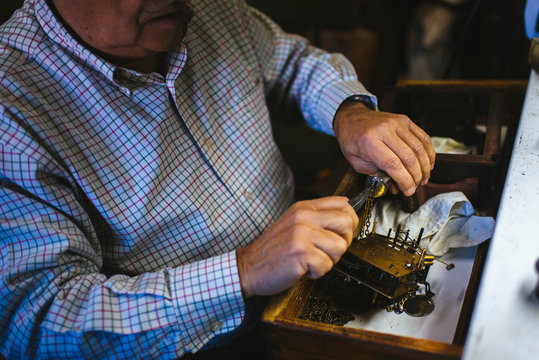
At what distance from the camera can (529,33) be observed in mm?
1313

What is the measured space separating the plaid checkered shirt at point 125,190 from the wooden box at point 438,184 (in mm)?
113

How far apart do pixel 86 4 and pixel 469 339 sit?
86 centimetres

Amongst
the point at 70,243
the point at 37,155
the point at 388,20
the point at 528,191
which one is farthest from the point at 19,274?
the point at 388,20

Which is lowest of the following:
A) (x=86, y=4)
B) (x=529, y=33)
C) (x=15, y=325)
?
(x=15, y=325)

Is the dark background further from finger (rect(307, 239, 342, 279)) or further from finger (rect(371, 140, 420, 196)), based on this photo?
finger (rect(307, 239, 342, 279))

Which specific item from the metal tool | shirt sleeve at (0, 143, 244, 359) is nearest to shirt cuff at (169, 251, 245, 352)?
shirt sleeve at (0, 143, 244, 359)

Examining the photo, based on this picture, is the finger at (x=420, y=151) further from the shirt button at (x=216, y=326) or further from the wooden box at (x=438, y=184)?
the shirt button at (x=216, y=326)

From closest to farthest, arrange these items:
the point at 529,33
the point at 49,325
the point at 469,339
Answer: the point at 469,339
the point at 49,325
the point at 529,33

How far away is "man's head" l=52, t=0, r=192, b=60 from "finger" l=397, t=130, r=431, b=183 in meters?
0.53

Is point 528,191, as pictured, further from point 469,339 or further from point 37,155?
point 37,155

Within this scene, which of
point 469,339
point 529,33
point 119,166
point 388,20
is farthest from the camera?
point 388,20

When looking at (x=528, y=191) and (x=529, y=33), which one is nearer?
(x=528, y=191)

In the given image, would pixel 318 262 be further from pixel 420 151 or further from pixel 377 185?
pixel 420 151

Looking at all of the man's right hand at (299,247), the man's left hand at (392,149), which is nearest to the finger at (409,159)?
the man's left hand at (392,149)
